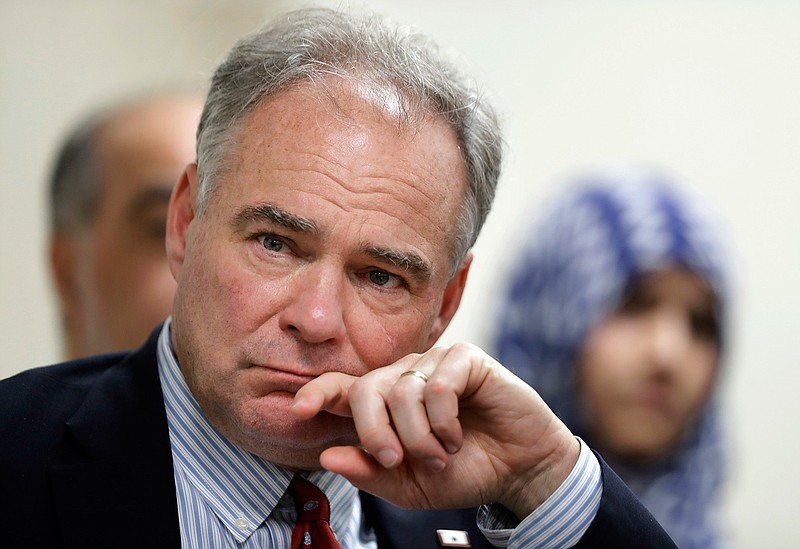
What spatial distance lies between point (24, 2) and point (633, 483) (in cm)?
381

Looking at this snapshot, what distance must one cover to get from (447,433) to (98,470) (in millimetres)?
790

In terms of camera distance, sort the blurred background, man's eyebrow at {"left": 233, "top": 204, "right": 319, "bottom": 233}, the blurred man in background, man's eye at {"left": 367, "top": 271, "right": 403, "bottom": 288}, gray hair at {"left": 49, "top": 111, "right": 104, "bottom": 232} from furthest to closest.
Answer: the blurred background, gray hair at {"left": 49, "top": 111, "right": 104, "bottom": 232}, the blurred man in background, man's eye at {"left": 367, "top": 271, "right": 403, "bottom": 288}, man's eyebrow at {"left": 233, "top": 204, "right": 319, "bottom": 233}

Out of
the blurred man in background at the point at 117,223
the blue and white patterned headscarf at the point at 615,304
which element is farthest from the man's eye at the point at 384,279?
the blue and white patterned headscarf at the point at 615,304

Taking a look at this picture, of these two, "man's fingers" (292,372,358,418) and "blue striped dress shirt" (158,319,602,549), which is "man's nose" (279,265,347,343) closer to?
"man's fingers" (292,372,358,418)

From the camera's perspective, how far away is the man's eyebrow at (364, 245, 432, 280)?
2277 mm

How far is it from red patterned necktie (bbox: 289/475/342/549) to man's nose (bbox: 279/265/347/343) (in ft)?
1.41

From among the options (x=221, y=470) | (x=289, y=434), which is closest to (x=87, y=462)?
(x=221, y=470)

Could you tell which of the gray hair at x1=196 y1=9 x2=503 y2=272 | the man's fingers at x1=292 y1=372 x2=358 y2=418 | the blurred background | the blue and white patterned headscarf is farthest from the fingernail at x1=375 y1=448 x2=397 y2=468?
the blurred background

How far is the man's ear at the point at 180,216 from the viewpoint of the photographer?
2561 millimetres

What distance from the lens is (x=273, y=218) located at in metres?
2.26

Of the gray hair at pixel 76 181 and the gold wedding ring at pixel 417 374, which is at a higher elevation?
the gray hair at pixel 76 181

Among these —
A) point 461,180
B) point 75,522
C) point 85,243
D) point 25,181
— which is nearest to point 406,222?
point 461,180

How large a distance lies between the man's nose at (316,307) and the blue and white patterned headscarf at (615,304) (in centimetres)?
206

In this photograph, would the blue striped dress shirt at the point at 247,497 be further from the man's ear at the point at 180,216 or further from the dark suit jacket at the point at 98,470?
the man's ear at the point at 180,216
